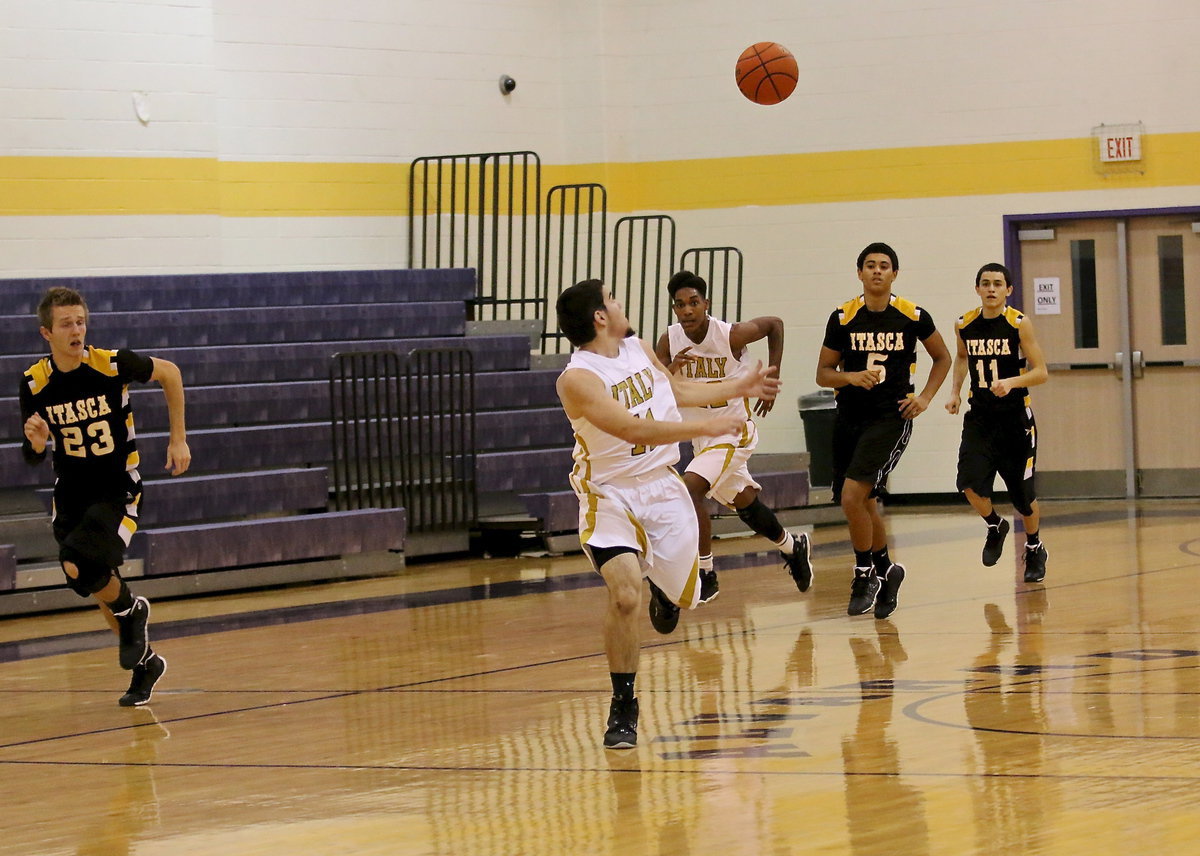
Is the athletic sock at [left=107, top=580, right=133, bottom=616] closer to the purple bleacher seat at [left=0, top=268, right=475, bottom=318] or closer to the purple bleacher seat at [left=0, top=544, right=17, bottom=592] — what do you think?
the purple bleacher seat at [left=0, top=544, right=17, bottom=592]

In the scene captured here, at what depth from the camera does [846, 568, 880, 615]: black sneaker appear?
7910 mm

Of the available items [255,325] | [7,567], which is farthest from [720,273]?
[7,567]

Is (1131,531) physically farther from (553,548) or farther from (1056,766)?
(1056,766)

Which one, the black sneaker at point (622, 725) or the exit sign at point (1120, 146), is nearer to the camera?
the black sneaker at point (622, 725)

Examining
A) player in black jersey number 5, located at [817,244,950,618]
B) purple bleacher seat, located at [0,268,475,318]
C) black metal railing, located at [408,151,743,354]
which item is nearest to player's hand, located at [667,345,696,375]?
player in black jersey number 5, located at [817,244,950,618]

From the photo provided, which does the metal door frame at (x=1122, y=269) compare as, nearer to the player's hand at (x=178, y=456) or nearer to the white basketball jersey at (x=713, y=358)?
the white basketball jersey at (x=713, y=358)

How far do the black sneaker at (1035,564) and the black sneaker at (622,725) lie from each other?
13.7ft

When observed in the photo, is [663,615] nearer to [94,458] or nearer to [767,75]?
[94,458]

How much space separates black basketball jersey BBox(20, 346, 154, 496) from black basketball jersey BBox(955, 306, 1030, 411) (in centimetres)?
451

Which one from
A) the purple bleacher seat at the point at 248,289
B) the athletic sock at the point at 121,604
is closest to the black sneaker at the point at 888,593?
the athletic sock at the point at 121,604

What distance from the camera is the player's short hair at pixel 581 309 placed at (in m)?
5.34

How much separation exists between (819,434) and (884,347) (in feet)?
19.7

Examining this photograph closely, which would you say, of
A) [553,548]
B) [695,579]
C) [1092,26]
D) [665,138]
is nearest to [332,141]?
[665,138]

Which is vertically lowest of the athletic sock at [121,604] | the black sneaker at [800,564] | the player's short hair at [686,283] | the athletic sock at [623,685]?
the athletic sock at [623,685]
